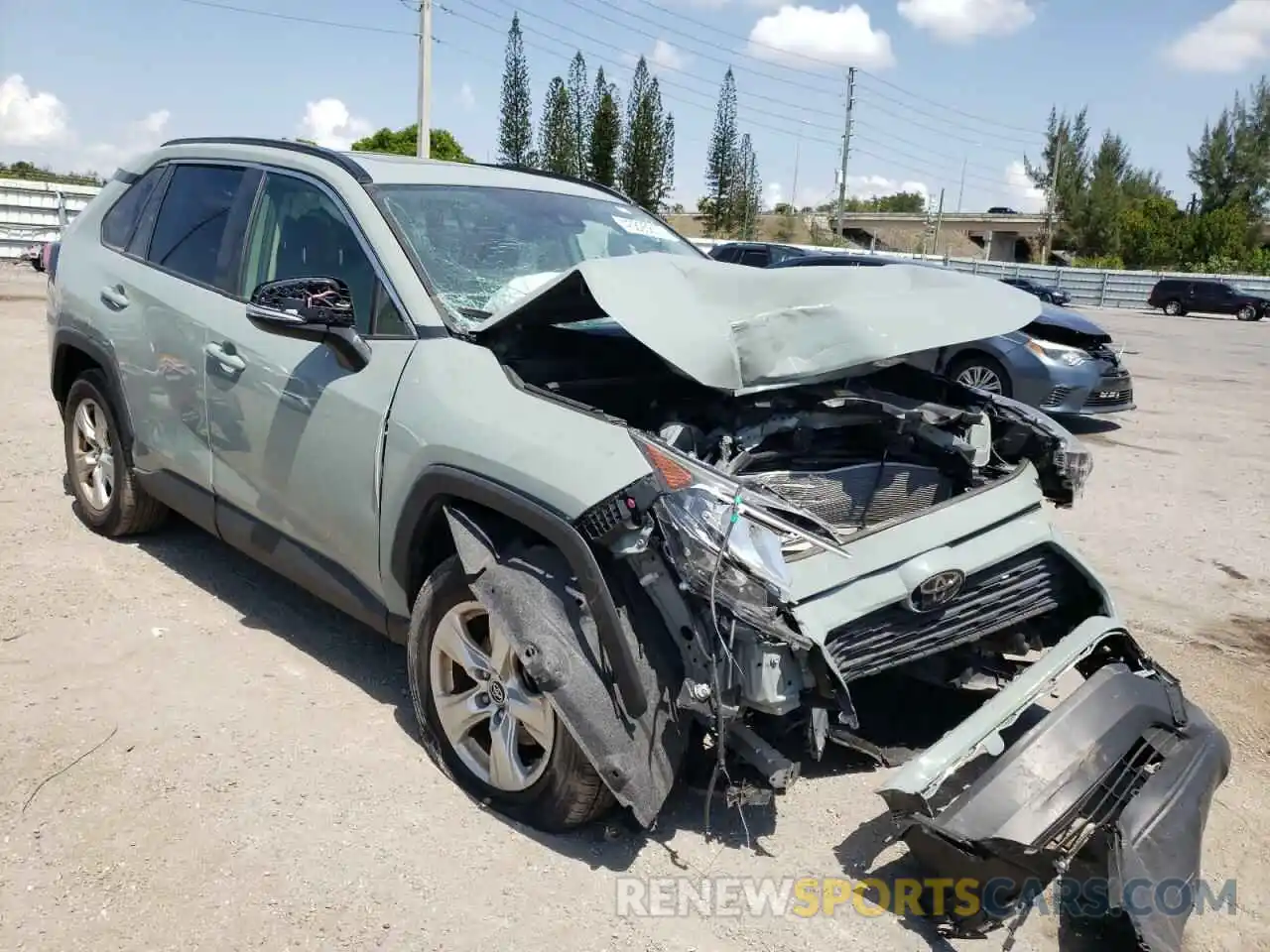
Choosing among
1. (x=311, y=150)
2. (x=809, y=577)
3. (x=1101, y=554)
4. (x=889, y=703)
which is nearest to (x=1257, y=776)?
(x=889, y=703)

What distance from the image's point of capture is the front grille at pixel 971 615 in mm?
2883

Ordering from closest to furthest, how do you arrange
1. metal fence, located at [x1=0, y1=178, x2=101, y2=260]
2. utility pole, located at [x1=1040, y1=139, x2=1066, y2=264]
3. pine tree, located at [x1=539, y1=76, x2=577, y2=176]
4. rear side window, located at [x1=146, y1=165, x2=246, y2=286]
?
rear side window, located at [x1=146, y1=165, x2=246, y2=286] → metal fence, located at [x1=0, y1=178, x2=101, y2=260] → pine tree, located at [x1=539, y1=76, x2=577, y2=176] → utility pole, located at [x1=1040, y1=139, x2=1066, y2=264]

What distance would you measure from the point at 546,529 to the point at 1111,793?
5.57 feet

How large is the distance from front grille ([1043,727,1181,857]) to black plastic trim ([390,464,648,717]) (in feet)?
3.64

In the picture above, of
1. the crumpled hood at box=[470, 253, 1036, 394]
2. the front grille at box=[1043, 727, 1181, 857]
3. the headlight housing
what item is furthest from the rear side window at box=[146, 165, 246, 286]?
the headlight housing

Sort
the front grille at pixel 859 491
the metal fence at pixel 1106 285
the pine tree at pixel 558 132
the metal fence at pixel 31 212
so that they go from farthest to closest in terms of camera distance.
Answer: the pine tree at pixel 558 132, the metal fence at pixel 1106 285, the metal fence at pixel 31 212, the front grille at pixel 859 491

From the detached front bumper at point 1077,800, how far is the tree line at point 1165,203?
2297 inches

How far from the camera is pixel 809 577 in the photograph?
2.78m

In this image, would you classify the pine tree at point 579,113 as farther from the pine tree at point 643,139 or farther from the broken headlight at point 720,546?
the broken headlight at point 720,546

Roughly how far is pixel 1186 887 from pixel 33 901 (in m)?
2.93

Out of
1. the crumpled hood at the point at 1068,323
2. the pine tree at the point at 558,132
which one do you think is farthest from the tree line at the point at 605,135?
the crumpled hood at the point at 1068,323

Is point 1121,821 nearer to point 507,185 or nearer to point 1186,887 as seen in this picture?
point 1186,887

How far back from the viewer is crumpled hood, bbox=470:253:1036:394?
3.10 meters

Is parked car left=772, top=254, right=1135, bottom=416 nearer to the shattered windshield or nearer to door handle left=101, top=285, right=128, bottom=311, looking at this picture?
the shattered windshield
